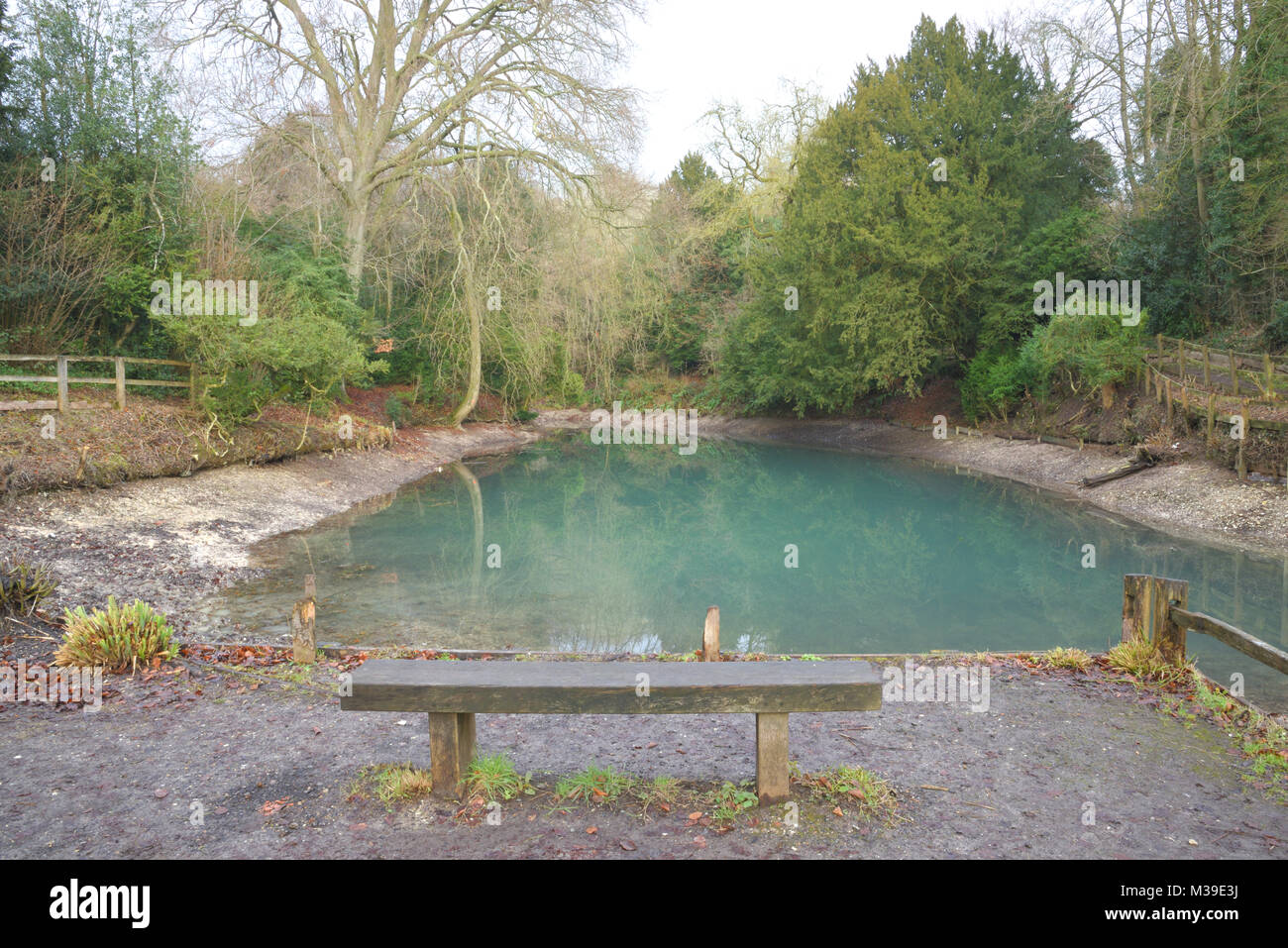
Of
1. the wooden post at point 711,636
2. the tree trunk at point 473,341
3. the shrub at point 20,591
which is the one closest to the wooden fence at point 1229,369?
the wooden post at point 711,636

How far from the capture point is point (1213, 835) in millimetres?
4043

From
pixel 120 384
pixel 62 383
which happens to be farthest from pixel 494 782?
pixel 120 384

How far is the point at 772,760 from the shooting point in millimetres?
4281

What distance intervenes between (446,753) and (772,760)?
1.70 m

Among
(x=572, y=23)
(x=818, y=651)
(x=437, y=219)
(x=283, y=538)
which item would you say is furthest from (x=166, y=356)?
(x=818, y=651)

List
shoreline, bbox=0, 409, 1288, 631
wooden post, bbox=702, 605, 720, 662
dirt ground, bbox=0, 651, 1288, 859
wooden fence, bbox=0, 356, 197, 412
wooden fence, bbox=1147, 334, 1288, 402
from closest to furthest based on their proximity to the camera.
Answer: dirt ground, bbox=0, 651, 1288, 859, wooden post, bbox=702, 605, 720, 662, shoreline, bbox=0, 409, 1288, 631, wooden fence, bbox=0, 356, 197, 412, wooden fence, bbox=1147, 334, 1288, 402

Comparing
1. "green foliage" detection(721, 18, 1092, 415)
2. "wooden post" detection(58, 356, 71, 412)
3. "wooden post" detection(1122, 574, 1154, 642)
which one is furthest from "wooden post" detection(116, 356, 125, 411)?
"green foliage" detection(721, 18, 1092, 415)

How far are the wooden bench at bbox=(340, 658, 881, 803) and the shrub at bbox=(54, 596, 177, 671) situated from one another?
3.32 metres

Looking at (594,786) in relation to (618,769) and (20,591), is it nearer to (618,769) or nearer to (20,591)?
(618,769)

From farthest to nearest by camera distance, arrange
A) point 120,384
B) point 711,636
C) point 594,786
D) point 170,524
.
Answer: point 120,384 < point 170,524 < point 711,636 < point 594,786

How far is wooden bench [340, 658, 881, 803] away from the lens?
413 centimetres

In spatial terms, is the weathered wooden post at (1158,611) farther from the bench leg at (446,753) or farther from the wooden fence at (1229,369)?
the wooden fence at (1229,369)

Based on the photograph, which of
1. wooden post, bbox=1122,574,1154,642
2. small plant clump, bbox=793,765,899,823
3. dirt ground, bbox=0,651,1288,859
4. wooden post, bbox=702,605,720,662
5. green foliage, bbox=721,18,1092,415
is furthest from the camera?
green foliage, bbox=721,18,1092,415

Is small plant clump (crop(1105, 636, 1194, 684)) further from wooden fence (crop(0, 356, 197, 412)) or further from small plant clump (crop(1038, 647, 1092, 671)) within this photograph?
wooden fence (crop(0, 356, 197, 412))
